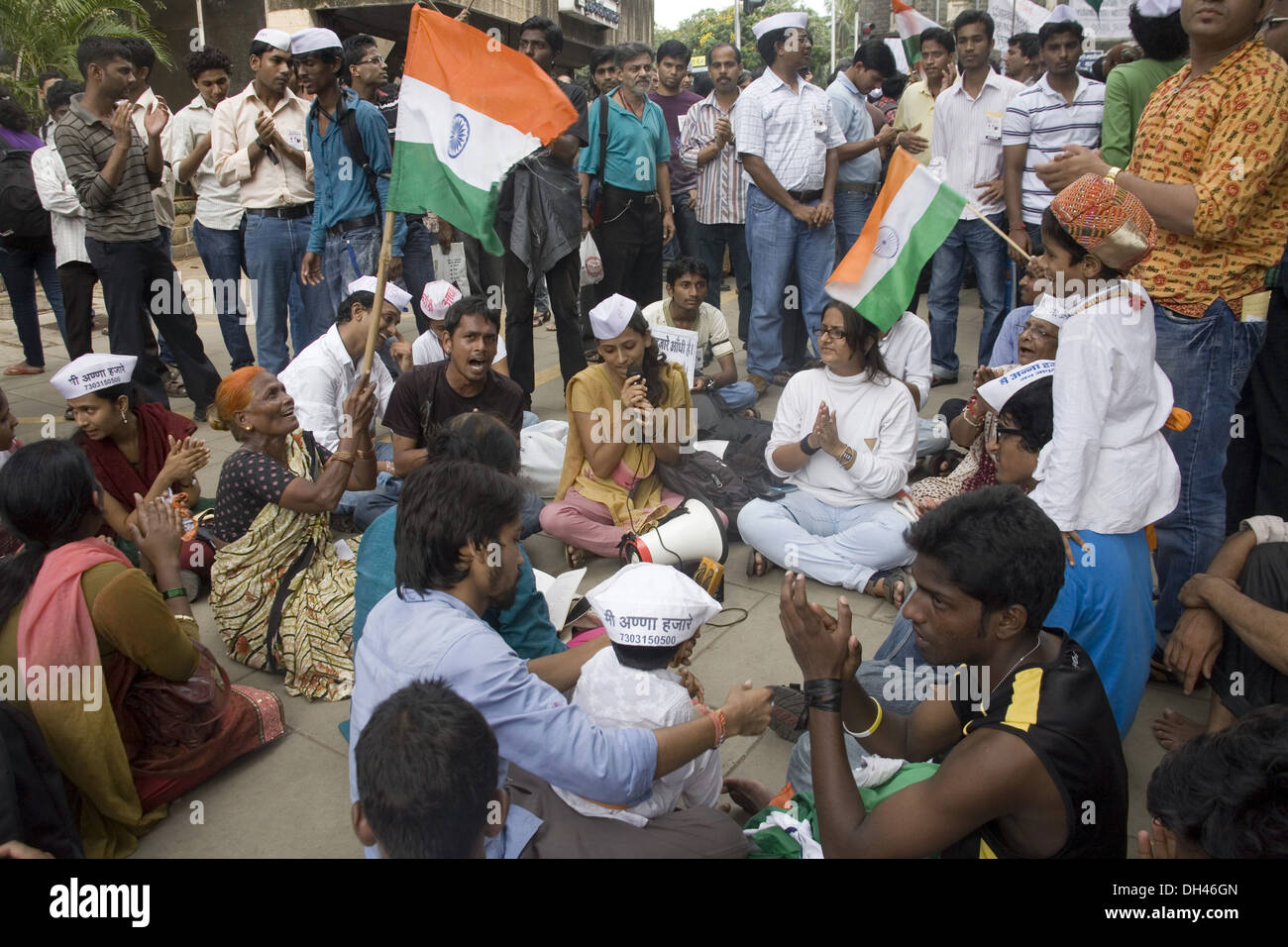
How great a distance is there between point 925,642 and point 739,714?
496mm

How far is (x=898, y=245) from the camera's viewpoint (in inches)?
189

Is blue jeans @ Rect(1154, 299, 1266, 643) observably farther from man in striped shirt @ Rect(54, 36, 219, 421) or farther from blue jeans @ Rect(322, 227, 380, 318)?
man in striped shirt @ Rect(54, 36, 219, 421)

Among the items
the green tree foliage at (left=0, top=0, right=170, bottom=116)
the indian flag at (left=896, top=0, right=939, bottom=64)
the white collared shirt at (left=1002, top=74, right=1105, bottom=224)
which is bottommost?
the white collared shirt at (left=1002, top=74, right=1105, bottom=224)

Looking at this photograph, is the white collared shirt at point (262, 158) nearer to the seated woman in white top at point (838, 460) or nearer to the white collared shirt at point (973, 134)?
the seated woman in white top at point (838, 460)

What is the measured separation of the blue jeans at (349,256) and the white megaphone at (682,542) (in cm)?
295

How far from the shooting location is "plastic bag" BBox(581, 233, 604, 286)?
6953mm

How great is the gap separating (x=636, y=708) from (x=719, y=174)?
231 inches

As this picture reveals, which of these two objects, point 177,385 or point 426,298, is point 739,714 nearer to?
point 426,298

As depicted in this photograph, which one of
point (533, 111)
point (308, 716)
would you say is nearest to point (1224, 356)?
point (533, 111)

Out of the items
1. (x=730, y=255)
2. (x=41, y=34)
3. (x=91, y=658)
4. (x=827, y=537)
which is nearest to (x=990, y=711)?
(x=91, y=658)

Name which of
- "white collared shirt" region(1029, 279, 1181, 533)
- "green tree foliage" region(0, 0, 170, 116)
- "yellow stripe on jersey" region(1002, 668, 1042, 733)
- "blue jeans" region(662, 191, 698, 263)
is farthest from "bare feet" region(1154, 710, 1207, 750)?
"green tree foliage" region(0, 0, 170, 116)

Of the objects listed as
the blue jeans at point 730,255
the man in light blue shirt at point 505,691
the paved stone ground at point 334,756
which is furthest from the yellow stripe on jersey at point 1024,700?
the blue jeans at point 730,255

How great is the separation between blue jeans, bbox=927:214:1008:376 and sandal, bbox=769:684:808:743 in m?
3.95

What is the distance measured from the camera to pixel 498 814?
1846 millimetres
